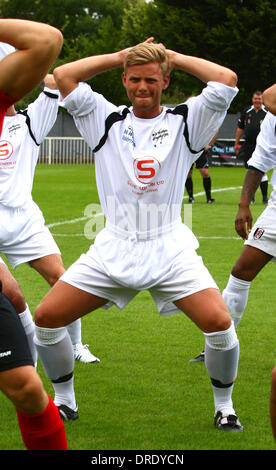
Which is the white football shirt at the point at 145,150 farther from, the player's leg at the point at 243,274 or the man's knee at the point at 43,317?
the player's leg at the point at 243,274

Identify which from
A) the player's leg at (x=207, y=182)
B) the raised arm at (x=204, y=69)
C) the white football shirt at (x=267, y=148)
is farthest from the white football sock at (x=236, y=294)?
the player's leg at (x=207, y=182)

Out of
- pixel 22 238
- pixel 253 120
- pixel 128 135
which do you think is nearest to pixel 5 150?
pixel 22 238

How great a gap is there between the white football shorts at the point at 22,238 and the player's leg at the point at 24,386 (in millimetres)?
2576

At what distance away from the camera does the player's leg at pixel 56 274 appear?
648cm

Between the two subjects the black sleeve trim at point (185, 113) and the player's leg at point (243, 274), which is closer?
the black sleeve trim at point (185, 113)

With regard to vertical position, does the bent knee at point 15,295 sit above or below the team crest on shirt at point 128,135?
below

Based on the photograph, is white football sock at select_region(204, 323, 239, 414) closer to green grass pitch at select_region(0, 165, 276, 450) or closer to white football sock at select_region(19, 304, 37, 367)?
green grass pitch at select_region(0, 165, 276, 450)

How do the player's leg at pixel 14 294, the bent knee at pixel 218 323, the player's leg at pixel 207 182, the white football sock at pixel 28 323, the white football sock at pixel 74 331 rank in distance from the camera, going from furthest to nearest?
the player's leg at pixel 207 182 < the white football sock at pixel 74 331 < the white football sock at pixel 28 323 < the player's leg at pixel 14 294 < the bent knee at pixel 218 323

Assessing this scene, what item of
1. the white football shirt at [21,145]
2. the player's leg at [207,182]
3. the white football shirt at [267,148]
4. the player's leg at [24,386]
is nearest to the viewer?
the player's leg at [24,386]

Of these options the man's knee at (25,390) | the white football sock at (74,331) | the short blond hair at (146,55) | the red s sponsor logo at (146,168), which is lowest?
the white football sock at (74,331)

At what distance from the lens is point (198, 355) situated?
707cm

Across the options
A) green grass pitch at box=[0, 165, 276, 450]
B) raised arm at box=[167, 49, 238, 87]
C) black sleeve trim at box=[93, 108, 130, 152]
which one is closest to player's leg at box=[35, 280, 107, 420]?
green grass pitch at box=[0, 165, 276, 450]
